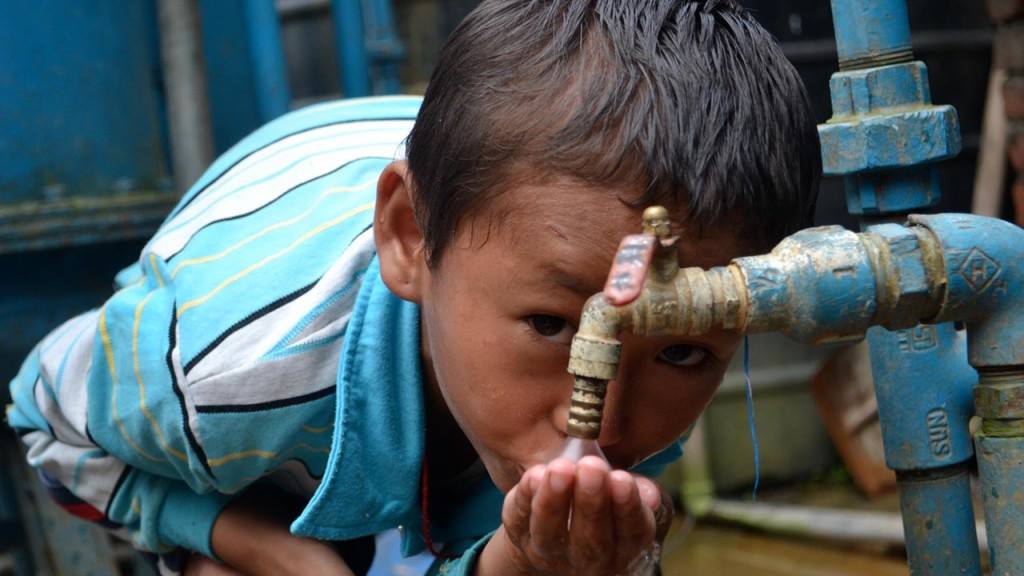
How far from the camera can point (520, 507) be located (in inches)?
34.2

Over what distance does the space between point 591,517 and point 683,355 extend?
25 cm

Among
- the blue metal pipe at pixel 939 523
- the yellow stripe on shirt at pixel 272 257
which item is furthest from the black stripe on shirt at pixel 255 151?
the blue metal pipe at pixel 939 523

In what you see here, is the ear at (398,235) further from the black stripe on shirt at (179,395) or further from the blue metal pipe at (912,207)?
the blue metal pipe at (912,207)

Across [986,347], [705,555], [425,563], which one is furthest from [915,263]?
[705,555]

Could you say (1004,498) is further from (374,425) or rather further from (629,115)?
(374,425)

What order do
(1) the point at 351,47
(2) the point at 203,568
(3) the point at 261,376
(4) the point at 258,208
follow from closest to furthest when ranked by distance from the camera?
(3) the point at 261,376 < (4) the point at 258,208 < (2) the point at 203,568 < (1) the point at 351,47

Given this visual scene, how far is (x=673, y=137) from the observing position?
38.7 inches

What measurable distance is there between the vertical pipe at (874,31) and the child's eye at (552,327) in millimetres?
365

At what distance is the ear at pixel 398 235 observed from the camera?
4.00ft

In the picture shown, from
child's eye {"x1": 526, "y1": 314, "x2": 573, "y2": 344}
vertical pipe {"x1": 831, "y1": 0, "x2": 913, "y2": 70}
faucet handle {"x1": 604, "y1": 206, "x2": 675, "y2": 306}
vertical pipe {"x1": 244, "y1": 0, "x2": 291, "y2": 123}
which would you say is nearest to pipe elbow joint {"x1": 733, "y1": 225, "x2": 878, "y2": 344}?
faucet handle {"x1": 604, "y1": 206, "x2": 675, "y2": 306}

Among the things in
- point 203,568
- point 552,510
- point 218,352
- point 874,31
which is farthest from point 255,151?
point 552,510

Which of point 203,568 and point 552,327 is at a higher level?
point 552,327

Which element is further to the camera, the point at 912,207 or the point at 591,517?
the point at 912,207

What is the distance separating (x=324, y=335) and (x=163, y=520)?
1.25ft
